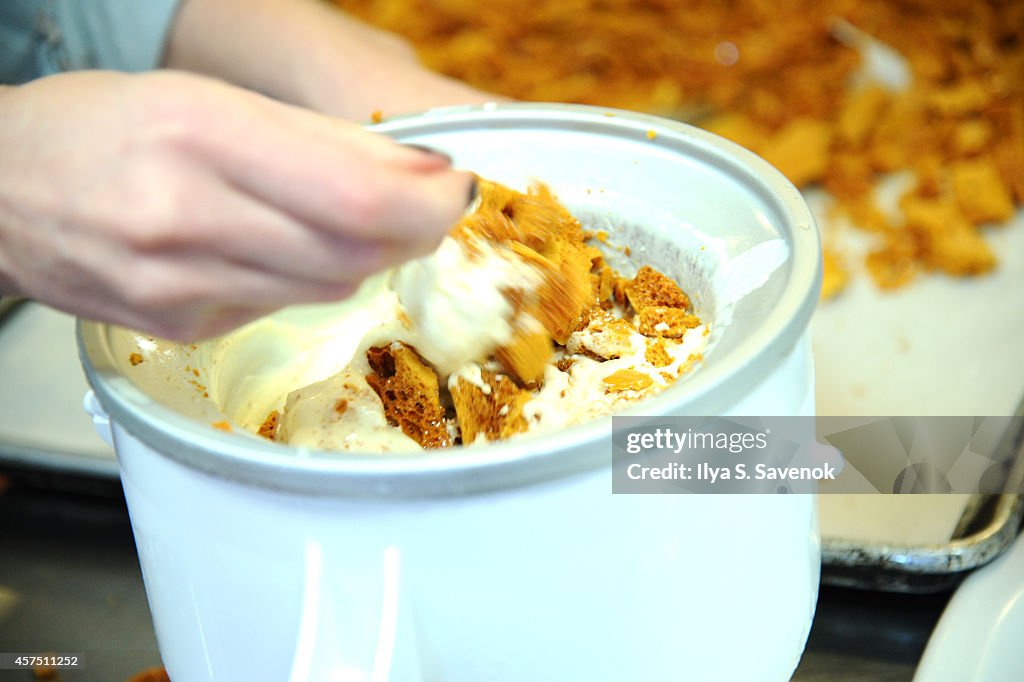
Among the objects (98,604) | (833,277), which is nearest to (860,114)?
(833,277)

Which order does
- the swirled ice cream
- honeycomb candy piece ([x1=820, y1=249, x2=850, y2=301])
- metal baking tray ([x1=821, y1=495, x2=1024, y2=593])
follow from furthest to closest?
honeycomb candy piece ([x1=820, y1=249, x2=850, y2=301]), metal baking tray ([x1=821, y1=495, x2=1024, y2=593]), the swirled ice cream

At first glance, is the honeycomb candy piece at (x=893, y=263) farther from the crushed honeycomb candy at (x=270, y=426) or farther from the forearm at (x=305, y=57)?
the crushed honeycomb candy at (x=270, y=426)

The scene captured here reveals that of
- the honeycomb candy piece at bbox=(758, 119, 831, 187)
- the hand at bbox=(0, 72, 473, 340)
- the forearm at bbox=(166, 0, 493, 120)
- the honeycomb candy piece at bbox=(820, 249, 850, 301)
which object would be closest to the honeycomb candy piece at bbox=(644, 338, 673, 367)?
the hand at bbox=(0, 72, 473, 340)

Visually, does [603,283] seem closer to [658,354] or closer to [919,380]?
[658,354]

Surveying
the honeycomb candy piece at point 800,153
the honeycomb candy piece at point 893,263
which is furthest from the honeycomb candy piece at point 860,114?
the honeycomb candy piece at point 893,263

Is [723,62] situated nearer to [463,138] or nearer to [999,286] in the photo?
[999,286]

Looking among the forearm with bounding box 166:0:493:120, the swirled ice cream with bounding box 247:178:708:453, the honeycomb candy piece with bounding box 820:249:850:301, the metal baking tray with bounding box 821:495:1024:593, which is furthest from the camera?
the honeycomb candy piece with bounding box 820:249:850:301

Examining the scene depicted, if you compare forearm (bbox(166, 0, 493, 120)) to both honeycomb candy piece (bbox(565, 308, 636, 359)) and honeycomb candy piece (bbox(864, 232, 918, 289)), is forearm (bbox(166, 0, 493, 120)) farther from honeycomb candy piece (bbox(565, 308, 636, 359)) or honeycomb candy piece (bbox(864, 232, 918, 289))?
honeycomb candy piece (bbox(864, 232, 918, 289))

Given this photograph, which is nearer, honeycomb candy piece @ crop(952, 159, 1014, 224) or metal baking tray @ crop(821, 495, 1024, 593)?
metal baking tray @ crop(821, 495, 1024, 593)
